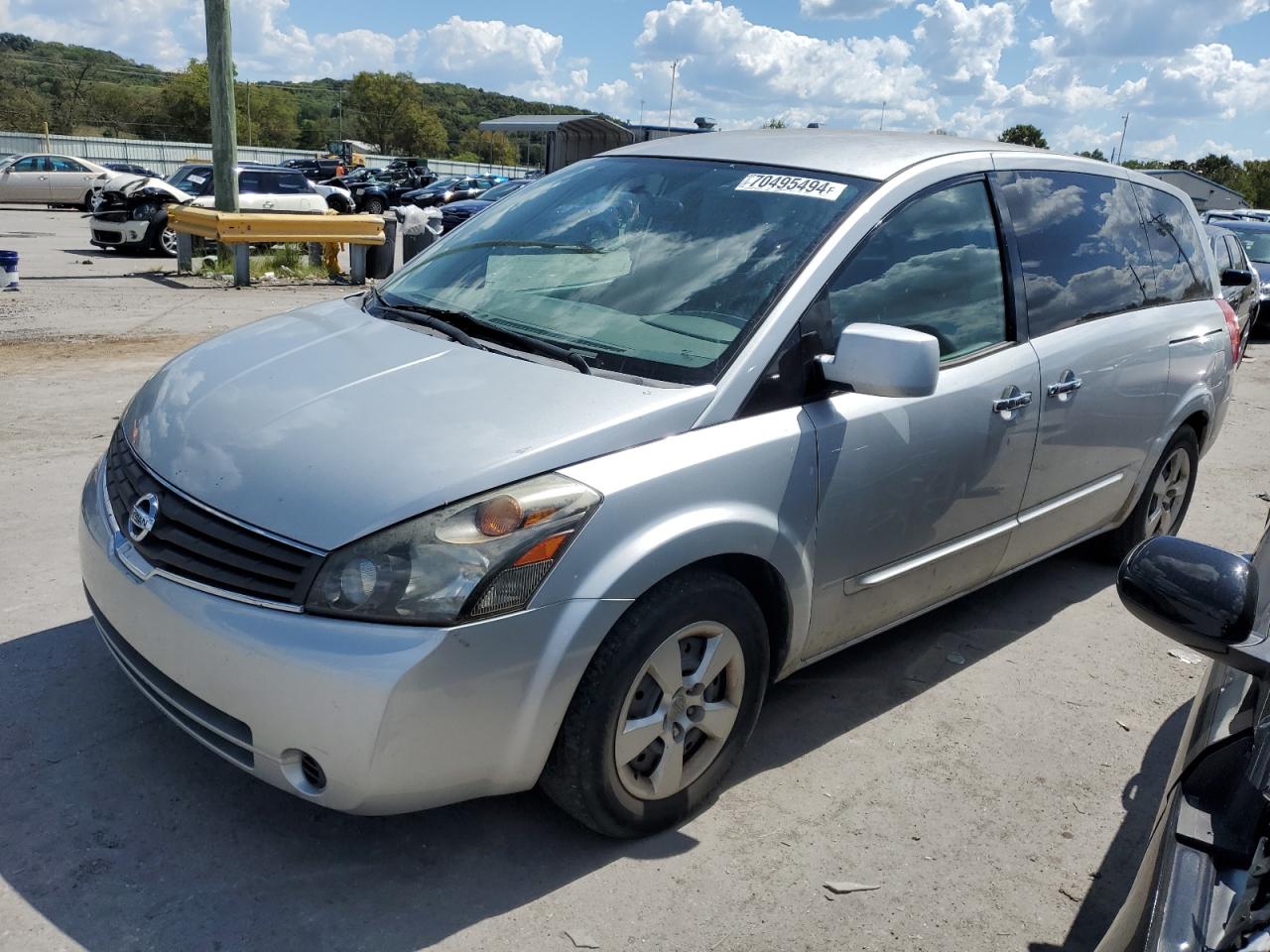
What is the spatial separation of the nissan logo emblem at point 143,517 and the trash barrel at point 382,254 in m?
13.1

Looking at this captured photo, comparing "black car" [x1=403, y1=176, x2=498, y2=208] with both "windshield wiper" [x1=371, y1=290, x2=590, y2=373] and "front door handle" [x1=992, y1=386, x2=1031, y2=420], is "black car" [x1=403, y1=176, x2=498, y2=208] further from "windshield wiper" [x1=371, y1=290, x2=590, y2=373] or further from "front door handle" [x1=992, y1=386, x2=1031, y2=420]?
"front door handle" [x1=992, y1=386, x2=1031, y2=420]

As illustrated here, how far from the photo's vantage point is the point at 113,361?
8.35 m

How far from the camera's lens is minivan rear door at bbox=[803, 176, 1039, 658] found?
3.18 m

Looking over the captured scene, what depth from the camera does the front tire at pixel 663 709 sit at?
8.59ft

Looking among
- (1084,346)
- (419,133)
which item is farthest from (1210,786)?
(419,133)

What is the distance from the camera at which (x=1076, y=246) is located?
4.23 m

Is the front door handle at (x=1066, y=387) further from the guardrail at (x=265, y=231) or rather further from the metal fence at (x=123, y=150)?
the metal fence at (x=123, y=150)

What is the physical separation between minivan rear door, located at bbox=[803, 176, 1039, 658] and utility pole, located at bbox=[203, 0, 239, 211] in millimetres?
12665

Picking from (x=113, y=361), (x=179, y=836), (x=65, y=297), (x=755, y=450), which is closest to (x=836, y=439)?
(x=755, y=450)

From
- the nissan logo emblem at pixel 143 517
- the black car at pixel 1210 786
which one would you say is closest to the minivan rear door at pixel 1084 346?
the black car at pixel 1210 786

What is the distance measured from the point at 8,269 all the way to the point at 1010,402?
11662 mm

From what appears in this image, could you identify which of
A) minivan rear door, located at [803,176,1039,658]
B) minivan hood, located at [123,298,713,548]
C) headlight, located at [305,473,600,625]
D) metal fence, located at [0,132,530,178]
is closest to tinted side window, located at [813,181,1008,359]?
minivan rear door, located at [803,176,1039,658]

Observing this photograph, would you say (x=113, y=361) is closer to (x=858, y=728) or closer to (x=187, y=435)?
(x=187, y=435)

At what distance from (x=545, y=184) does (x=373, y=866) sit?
2.64 m
